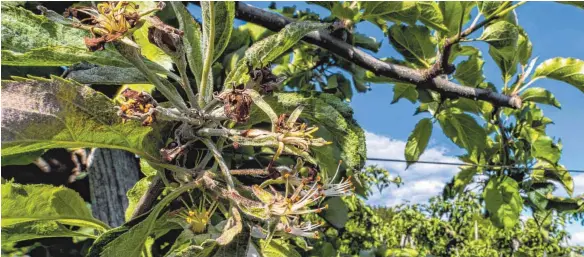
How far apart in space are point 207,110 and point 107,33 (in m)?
0.11

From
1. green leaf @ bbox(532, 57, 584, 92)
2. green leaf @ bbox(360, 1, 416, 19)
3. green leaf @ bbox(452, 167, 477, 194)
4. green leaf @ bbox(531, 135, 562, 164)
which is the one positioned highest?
green leaf @ bbox(360, 1, 416, 19)

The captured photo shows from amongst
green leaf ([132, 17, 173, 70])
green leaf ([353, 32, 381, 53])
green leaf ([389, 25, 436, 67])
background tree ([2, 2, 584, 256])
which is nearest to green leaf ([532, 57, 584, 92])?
green leaf ([389, 25, 436, 67])

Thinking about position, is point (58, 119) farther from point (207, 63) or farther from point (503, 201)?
point (503, 201)

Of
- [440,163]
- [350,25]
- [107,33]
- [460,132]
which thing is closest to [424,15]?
[350,25]

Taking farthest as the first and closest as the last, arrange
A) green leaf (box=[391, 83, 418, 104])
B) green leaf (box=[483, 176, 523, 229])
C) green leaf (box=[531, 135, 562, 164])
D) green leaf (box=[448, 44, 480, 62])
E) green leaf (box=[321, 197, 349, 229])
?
1. green leaf (box=[531, 135, 562, 164])
2. green leaf (box=[483, 176, 523, 229])
3. green leaf (box=[391, 83, 418, 104])
4. green leaf (box=[448, 44, 480, 62])
5. green leaf (box=[321, 197, 349, 229])

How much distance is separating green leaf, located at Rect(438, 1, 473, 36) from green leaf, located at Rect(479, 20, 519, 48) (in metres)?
0.06

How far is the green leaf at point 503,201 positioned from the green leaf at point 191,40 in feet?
4.22

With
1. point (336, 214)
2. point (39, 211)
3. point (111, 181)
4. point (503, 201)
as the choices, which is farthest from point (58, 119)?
point (503, 201)

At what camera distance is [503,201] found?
167 centimetres

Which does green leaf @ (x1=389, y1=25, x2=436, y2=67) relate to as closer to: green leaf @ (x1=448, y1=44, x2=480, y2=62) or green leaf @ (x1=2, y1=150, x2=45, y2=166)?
green leaf @ (x1=448, y1=44, x2=480, y2=62)

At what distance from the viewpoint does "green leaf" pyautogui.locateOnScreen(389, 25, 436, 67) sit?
1370 mm

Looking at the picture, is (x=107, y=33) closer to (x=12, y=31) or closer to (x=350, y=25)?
(x=12, y=31)

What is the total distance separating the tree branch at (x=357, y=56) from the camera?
1161 mm

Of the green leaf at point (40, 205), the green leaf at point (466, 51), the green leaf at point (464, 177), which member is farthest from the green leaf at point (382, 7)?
the green leaf at point (464, 177)
